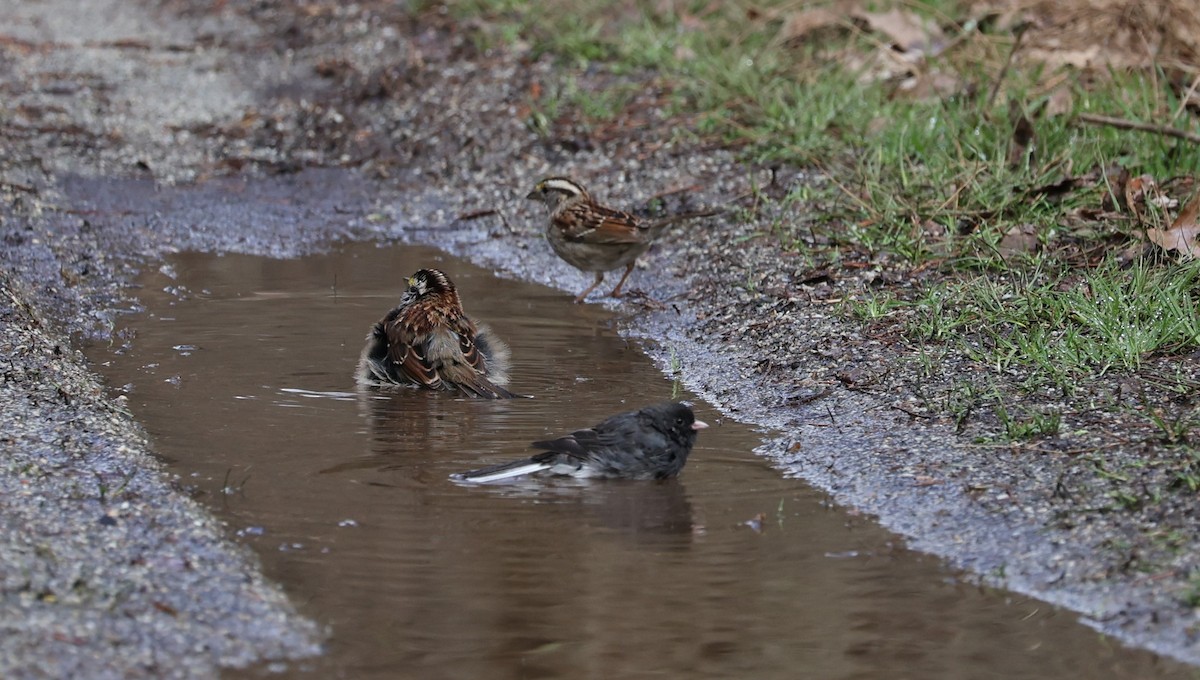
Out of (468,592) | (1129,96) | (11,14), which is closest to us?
(468,592)

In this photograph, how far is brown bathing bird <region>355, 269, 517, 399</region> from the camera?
7.34 meters

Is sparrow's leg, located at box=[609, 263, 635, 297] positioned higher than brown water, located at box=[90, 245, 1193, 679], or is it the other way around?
sparrow's leg, located at box=[609, 263, 635, 297]

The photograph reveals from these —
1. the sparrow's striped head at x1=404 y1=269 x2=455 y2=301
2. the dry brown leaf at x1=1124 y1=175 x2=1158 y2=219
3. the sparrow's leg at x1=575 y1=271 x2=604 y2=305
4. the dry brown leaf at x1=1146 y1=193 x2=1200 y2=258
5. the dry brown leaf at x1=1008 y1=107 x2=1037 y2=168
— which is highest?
the dry brown leaf at x1=1008 y1=107 x2=1037 y2=168

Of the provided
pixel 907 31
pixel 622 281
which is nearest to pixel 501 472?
pixel 622 281

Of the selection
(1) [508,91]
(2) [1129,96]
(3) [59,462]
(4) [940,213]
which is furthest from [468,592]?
(1) [508,91]

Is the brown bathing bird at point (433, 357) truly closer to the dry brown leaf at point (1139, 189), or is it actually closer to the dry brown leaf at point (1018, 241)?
the dry brown leaf at point (1018, 241)

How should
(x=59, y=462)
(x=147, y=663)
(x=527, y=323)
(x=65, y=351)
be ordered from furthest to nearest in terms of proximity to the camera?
1. (x=527, y=323)
2. (x=65, y=351)
3. (x=59, y=462)
4. (x=147, y=663)

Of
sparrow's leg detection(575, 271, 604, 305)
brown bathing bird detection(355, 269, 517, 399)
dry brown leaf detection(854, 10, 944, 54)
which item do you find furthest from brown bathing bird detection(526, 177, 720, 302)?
dry brown leaf detection(854, 10, 944, 54)

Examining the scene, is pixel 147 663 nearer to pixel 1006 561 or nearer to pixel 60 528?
pixel 60 528

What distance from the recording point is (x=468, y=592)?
15.5ft

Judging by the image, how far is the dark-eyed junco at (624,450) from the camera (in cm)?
586

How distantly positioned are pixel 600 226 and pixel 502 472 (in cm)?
358

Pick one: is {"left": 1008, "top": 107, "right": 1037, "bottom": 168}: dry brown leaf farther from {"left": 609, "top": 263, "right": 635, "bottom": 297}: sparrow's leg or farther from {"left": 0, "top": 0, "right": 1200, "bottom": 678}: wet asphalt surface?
{"left": 609, "top": 263, "right": 635, "bottom": 297}: sparrow's leg

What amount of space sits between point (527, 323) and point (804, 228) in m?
1.88
